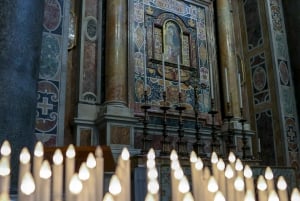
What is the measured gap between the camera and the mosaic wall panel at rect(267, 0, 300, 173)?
5.78m

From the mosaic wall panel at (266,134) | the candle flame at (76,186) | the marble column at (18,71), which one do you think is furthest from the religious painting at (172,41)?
the candle flame at (76,186)

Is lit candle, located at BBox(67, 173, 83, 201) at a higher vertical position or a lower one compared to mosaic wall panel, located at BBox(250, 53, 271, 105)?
lower

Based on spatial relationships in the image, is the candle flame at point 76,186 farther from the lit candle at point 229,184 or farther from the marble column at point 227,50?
the marble column at point 227,50

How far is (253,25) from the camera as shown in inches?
262

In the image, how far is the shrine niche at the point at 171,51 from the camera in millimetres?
5344

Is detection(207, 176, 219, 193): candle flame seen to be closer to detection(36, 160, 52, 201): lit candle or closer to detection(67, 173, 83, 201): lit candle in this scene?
detection(67, 173, 83, 201): lit candle

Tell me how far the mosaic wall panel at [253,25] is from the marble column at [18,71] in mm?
4859

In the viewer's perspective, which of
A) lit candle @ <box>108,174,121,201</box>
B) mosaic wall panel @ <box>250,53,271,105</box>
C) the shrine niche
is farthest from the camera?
mosaic wall panel @ <box>250,53,271,105</box>

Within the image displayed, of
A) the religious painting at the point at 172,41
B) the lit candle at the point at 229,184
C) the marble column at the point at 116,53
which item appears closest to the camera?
the lit candle at the point at 229,184

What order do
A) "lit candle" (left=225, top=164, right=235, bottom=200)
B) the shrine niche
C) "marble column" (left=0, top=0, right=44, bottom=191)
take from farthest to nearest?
the shrine niche < "marble column" (left=0, top=0, right=44, bottom=191) < "lit candle" (left=225, top=164, right=235, bottom=200)

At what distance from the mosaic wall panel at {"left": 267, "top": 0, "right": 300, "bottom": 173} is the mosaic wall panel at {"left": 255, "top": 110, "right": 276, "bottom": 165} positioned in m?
0.27

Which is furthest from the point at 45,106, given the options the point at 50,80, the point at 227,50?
the point at 227,50

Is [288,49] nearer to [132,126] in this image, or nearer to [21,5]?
[132,126]

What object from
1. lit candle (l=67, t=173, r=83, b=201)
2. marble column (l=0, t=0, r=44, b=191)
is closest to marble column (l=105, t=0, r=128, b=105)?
marble column (l=0, t=0, r=44, b=191)
